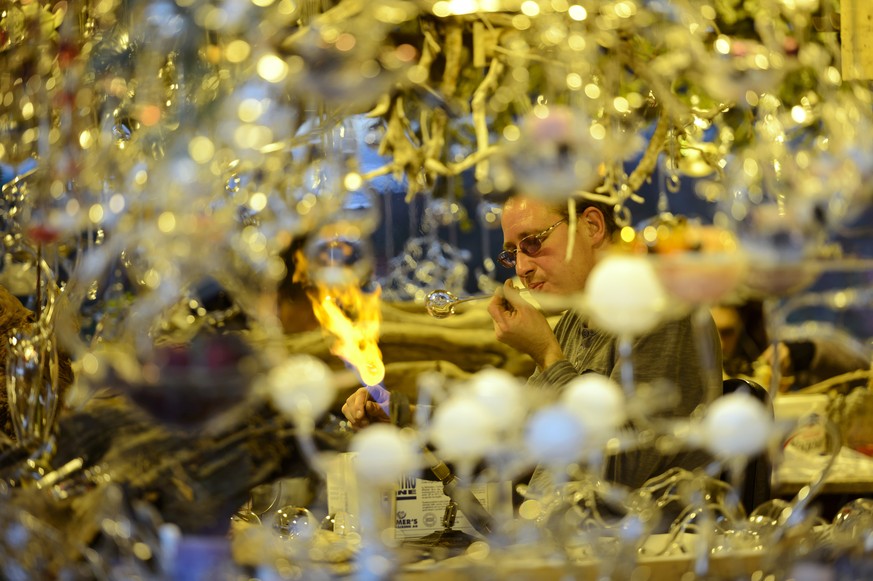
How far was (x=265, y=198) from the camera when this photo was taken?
1250mm

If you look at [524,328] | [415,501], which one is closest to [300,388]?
[415,501]

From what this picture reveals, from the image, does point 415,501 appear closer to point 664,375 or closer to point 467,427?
point 664,375

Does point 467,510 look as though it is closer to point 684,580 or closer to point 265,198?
point 684,580

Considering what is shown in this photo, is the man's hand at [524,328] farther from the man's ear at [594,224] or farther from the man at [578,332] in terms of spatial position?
the man's ear at [594,224]

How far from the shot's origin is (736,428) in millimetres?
1023

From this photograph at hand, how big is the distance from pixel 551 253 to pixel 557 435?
33.4 inches

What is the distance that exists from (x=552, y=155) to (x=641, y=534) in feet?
1.17

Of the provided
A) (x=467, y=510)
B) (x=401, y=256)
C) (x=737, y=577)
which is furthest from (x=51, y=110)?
(x=401, y=256)

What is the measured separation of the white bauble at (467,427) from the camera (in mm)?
989

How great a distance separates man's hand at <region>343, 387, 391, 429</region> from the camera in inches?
70.4

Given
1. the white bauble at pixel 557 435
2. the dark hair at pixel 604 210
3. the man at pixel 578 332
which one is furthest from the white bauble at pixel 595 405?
the dark hair at pixel 604 210

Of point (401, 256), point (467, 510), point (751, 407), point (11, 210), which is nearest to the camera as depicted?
point (751, 407)

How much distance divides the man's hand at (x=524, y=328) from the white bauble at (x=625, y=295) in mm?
739

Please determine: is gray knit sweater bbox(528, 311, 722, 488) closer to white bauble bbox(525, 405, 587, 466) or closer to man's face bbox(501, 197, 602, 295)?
man's face bbox(501, 197, 602, 295)
